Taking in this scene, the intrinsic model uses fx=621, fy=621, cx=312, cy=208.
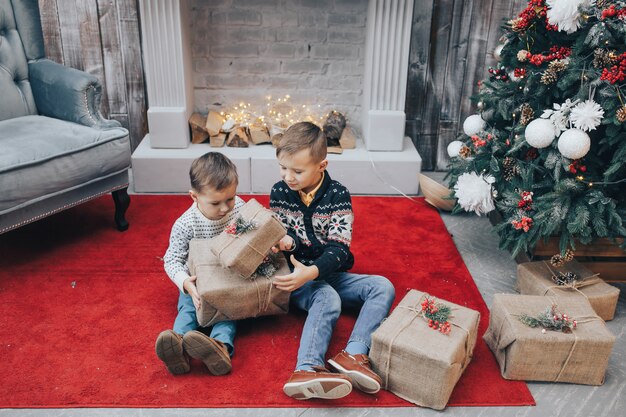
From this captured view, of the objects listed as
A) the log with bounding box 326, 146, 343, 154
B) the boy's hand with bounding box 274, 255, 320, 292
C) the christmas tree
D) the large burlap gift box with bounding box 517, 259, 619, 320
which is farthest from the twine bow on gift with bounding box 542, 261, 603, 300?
the log with bounding box 326, 146, 343, 154

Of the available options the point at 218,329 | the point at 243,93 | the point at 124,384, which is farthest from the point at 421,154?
the point at 124,384

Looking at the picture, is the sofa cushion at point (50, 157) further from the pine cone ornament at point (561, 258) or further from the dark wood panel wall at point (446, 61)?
the pine cone ornament at point (561, 258)

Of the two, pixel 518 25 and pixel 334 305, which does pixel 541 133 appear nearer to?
pixel 518 25

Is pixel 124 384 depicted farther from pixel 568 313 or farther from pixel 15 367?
pixel 568 313

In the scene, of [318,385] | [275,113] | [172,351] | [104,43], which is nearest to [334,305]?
[318,385]

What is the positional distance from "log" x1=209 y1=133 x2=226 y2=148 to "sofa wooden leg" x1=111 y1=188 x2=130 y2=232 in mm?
650

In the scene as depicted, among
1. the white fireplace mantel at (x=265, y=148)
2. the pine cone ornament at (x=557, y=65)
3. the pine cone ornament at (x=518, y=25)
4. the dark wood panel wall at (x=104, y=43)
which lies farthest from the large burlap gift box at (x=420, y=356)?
the dark wood panel wall at (x=104, y=43)

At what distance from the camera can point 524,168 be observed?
96.5 inches

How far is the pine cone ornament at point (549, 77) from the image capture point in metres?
2.28

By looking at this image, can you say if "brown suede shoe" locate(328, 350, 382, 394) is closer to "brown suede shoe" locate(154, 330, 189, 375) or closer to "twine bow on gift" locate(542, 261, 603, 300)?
"brown suede shoe" locate(154, 330, 189, 375)

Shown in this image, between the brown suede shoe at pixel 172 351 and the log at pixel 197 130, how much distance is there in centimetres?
171

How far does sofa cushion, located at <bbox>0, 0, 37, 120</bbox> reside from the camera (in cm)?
291

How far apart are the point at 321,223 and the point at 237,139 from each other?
1387 millimetres

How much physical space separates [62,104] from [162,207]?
691 millimetres
